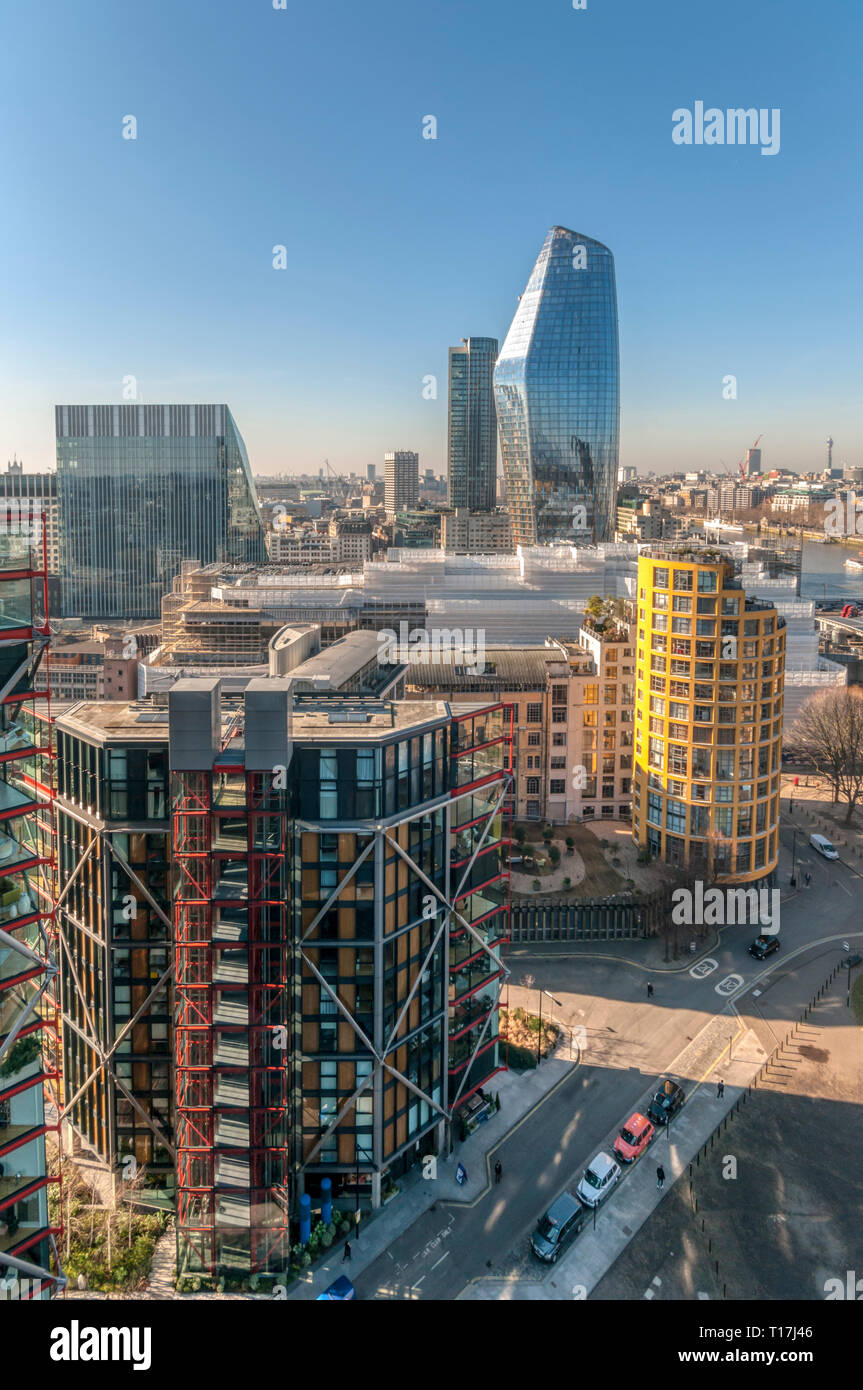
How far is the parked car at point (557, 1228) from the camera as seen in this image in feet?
72.2

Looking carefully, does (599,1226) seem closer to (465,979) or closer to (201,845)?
(465,979)

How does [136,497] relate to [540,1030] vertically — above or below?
above

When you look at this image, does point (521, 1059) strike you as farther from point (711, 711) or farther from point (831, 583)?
point (831, 583)

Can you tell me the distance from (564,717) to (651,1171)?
2700cm

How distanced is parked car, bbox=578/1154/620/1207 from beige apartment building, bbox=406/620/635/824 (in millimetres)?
24931

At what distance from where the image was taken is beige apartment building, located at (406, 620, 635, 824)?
4919 centimetres

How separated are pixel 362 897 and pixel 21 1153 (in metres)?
9.63

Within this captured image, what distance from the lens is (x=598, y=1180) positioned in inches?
952

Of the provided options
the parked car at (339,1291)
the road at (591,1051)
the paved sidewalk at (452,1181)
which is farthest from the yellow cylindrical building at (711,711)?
the parked car at (339,1291)

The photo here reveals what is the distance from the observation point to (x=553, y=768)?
166ft

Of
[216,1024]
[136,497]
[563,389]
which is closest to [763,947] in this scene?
[216,1024]

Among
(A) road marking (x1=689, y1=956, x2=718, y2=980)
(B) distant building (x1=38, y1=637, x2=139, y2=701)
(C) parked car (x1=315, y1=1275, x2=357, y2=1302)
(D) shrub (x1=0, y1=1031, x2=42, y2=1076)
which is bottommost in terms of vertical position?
(C) parked car (x1=315, y1=1275, x2=357, y2=1302)

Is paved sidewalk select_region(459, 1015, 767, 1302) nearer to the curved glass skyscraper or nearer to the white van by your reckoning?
the white van

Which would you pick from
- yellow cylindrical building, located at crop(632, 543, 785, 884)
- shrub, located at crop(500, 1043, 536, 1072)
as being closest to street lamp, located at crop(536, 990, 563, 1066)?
shrub, located at crop(500, 1043, 536, 1072)
